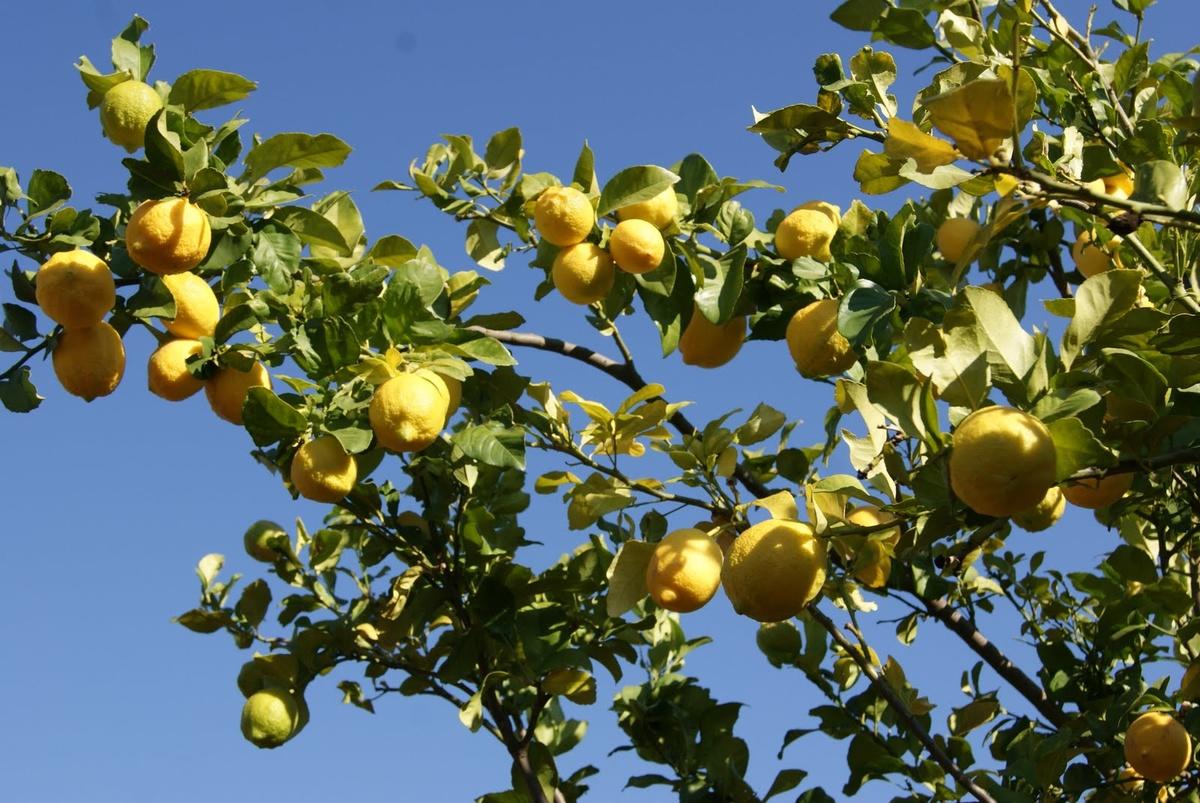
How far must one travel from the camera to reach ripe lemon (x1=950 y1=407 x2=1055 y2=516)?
4.70 ft

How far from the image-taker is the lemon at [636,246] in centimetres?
231

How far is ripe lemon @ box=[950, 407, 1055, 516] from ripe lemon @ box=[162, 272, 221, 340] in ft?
5.00

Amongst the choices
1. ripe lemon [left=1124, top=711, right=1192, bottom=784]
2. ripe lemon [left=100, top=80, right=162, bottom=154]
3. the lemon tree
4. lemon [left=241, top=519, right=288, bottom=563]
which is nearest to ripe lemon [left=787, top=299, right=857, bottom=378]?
the lemon tree

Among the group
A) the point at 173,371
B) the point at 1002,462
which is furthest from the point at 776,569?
the point at 173,371

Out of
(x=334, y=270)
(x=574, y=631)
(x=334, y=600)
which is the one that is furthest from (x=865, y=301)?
(x=334, y=600)

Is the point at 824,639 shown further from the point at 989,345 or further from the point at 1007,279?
the point at 989,345

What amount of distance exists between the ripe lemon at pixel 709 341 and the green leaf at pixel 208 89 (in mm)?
990

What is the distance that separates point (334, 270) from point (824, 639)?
1.51 m

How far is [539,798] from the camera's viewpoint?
280 centimetres

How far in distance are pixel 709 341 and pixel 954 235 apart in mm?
613

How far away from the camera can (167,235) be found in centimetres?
212

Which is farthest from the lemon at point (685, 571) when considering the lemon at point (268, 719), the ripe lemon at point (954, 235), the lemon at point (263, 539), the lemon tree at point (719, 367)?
the lemon at point (263, 539)

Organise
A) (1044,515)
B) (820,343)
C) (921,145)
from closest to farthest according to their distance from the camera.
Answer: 1. (921,145)
2. (1044,515)
3. (820,343)

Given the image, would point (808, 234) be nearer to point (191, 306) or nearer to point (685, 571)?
point (685, 571)
